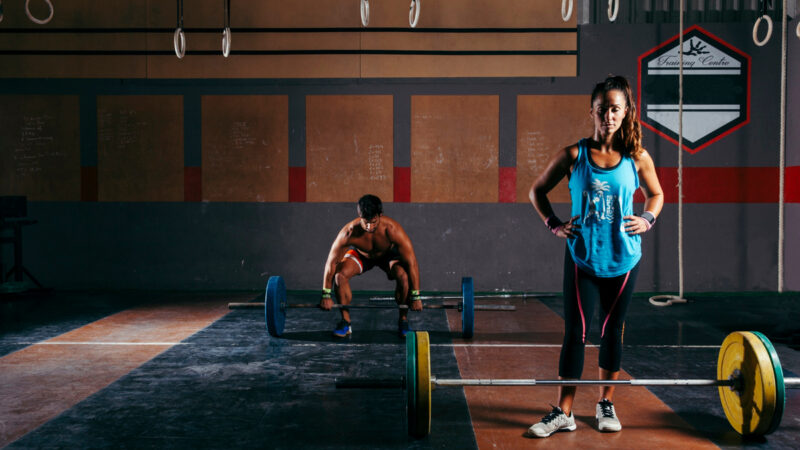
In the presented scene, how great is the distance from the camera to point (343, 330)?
3.69 m

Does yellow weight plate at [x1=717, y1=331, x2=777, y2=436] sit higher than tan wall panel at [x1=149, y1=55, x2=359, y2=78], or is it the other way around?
tan wall panel at [x1=149, y1=55, x2=359, y2=78]

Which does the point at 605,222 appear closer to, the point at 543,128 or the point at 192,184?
the point at 543,128

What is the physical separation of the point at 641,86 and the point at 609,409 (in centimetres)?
414

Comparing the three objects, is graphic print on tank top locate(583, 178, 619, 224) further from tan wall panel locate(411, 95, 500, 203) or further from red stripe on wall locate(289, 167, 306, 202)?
red stripe on wall locate(289, 167, 306, 202)

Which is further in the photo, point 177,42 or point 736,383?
point 177,42

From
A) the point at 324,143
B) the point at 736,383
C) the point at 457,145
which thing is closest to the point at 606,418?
the point at 736,383

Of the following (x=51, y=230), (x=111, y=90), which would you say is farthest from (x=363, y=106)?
(x=51, y=230)

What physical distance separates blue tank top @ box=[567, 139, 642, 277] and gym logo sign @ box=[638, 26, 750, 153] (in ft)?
13.2

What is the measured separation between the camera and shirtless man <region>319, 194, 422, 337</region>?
3586 millimetres

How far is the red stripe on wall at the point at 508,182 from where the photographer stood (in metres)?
5.54

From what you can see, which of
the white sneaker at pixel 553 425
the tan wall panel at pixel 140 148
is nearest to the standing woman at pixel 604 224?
the white sneaker at pixel 553 425

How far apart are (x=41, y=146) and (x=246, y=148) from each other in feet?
6.60

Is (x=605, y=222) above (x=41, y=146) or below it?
below

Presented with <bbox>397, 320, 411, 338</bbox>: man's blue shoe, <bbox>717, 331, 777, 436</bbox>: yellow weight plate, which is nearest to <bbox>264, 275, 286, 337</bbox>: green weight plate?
<bbox>397, 320, 411, 338</bbox>: man's blue shoe
